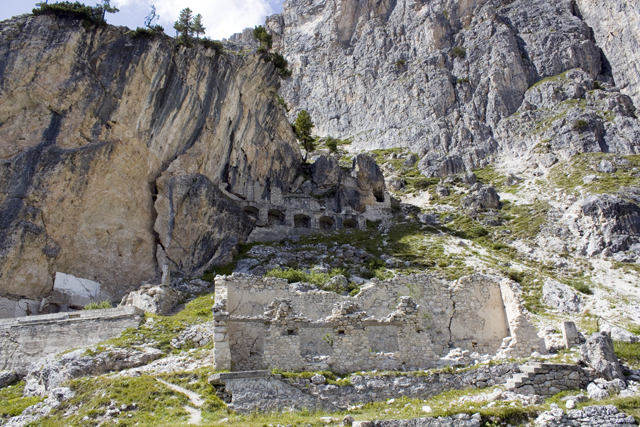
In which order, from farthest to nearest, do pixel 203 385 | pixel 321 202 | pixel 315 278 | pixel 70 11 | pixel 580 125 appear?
pixel 580 125 < pixel 321 202 < pixel 70 11 < pixel 315 278 < pixel 203 385

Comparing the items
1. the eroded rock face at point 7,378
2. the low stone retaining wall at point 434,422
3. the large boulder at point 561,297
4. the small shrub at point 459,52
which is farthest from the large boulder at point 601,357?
the small shrub at point 459,52

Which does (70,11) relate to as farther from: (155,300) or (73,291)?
(155,300)

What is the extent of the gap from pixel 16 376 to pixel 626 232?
4896cm

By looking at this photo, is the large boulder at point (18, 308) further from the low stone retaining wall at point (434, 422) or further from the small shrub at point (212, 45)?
the low stone retaining wall at point (434, 422)

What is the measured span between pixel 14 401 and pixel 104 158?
95.1 ft

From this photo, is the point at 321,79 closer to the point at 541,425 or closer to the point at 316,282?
the point at 316,282

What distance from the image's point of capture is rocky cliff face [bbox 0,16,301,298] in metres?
40.2

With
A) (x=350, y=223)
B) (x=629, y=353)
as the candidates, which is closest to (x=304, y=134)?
(x=350, y=223)

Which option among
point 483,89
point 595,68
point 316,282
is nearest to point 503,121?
point 483,89

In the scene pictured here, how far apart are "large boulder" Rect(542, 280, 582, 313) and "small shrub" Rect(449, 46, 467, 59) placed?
271ft

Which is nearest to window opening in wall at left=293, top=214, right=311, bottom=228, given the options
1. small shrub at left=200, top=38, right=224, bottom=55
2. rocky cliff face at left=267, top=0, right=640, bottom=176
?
small shrub at left=200, top=38, right=224, bottom=55

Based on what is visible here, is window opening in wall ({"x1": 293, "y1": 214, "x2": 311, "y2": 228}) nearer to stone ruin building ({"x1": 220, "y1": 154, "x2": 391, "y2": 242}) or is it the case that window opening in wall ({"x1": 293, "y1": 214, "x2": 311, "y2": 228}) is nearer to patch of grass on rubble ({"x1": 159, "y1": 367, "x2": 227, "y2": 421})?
stone ruin building ({"x1": 220, "y1": 154, "x2": 391, "y2": 242})

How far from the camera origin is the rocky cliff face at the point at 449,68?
9425 centimetres

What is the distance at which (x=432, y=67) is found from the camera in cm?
11062
